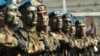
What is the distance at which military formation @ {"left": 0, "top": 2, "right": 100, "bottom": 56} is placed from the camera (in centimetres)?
547

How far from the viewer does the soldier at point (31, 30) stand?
5.97m

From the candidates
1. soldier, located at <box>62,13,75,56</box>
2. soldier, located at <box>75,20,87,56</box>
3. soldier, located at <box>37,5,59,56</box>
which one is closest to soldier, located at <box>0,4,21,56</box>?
soldier, located at <box>37,5,59,56</box>

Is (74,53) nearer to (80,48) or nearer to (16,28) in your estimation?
(80,48)

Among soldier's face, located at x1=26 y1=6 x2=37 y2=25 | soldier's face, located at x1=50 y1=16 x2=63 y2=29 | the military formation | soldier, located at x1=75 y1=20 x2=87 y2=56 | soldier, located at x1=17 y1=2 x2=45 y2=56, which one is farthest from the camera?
soldier, located at x1=75 y1=20 x2=87 y2=56

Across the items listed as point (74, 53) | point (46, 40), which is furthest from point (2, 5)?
point (74, 53)

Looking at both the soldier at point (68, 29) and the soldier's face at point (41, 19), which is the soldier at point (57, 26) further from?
the soldier's face at point (41, 19)

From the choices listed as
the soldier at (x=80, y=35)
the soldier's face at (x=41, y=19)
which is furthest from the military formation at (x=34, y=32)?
the soldier at (x=80, y=35)

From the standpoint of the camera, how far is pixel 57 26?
24.0ft

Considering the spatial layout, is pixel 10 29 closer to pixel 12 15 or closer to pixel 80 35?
pixel 12 15

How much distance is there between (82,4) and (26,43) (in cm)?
1944

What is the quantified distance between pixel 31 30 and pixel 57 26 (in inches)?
46.7

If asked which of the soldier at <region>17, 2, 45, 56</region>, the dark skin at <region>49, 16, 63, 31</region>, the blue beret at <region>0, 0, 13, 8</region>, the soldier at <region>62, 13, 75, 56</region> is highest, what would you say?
the blue beret at <region>0, 0, 13, 8</region>

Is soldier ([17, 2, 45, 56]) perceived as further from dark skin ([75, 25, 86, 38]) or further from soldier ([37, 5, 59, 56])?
dark skin ([75, 25, 86, 38])

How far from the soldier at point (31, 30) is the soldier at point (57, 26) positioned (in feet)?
3.58
